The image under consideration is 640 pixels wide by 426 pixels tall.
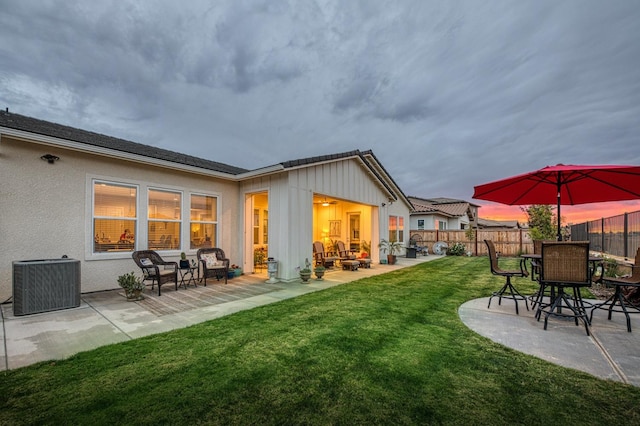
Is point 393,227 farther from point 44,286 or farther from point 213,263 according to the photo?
point 44,286

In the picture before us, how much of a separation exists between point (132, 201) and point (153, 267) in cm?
201

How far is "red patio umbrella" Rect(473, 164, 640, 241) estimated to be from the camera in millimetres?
4055

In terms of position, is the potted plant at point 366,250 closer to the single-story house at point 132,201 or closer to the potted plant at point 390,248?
the potted plant at point 390,248

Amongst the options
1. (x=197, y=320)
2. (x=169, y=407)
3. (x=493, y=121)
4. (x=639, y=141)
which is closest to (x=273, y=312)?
(x=197, y=320)

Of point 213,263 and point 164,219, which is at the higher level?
point 164,219

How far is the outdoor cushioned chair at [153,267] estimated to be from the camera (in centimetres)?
582

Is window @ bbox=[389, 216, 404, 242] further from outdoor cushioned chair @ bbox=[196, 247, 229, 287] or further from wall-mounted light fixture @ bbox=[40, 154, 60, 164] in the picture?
wall-mounted light fixture @ bbox=[40, 154, 60, 164]

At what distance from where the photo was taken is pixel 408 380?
7.85 ft

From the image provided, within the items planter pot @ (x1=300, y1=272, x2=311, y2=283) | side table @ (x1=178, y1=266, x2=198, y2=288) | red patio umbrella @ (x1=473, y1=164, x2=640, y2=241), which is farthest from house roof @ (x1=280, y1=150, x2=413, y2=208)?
red patio umbrella @ (x1=473, y1=164, x2=640, y2=241)

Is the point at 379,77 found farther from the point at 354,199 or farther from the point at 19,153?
the point at 19,153

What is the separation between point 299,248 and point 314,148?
40.4 feet

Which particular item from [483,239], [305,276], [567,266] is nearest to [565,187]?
[567,266]

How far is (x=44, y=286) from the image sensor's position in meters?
4.55

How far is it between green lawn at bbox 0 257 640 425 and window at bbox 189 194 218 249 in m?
4.50
